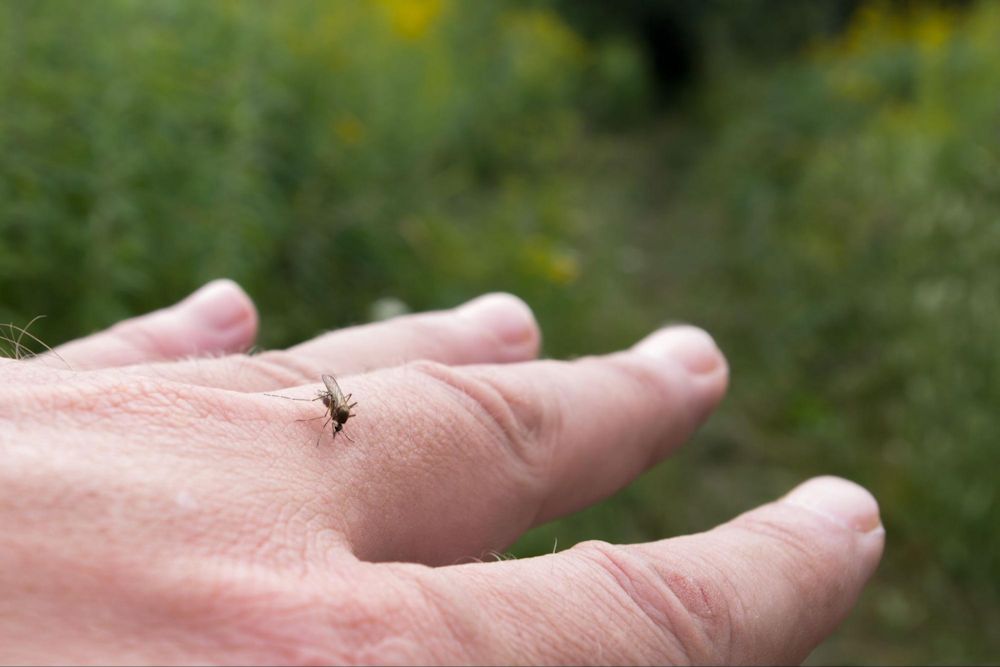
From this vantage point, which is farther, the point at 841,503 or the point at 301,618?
the point at 841,503

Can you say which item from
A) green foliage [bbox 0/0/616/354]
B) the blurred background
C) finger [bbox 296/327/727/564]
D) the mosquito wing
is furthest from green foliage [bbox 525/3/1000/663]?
the mosquito wing

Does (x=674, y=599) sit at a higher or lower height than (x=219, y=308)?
lower

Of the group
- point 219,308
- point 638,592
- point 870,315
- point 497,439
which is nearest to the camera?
point 638,592

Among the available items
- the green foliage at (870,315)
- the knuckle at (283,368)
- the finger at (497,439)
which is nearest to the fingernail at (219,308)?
the knuckle at (283,368)

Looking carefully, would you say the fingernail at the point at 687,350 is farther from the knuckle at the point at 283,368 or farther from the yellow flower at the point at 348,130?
the yellow flower at the point at 348,130

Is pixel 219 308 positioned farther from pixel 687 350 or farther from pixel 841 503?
pixel 841 503

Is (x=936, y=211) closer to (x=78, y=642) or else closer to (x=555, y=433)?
(x=555, y=433)

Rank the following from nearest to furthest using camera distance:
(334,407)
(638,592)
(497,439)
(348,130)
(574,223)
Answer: (638,592), (334,407), (497,439), (348,130), (574,223)

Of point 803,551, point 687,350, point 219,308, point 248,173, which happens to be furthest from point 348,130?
point 803,551
